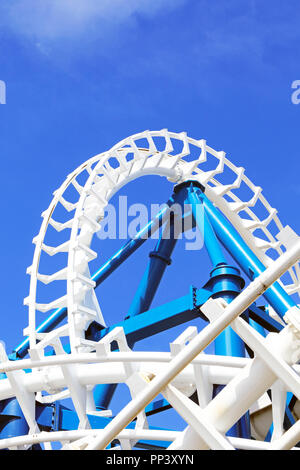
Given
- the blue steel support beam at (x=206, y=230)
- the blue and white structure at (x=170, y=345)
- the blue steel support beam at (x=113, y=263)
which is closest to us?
the blue and white structure at (x=170, y=345)

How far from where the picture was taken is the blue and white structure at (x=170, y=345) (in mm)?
3383

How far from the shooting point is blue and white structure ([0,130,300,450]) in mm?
3383

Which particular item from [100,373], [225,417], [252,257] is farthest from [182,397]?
[252,257]

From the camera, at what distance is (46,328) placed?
34.4ft

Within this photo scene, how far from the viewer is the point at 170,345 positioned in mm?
4836

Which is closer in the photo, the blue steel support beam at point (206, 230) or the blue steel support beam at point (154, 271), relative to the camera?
the blue steel support beam at point (206, 230)

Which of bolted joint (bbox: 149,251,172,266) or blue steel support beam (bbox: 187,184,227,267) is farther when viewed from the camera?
bolted joint (bbox: 149,251,172,266)

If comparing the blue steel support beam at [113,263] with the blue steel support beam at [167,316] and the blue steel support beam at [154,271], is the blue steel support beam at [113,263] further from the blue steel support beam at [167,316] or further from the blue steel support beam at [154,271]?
the blue steel support beam at [167,316]

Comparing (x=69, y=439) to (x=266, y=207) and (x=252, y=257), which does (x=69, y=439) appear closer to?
(x=252, y=257)

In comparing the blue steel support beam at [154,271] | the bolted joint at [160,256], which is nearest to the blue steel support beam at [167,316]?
the blue steel support beam at [154,271]

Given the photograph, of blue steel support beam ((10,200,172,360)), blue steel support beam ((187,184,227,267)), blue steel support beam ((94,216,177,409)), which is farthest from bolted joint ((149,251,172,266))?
blue steel support beam ((187,184,227,267))

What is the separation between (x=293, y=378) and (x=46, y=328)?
25.3ft

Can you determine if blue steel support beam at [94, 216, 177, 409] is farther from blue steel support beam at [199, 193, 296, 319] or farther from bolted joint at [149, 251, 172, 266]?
blue steel support beam at [199, 193, 296, 319]

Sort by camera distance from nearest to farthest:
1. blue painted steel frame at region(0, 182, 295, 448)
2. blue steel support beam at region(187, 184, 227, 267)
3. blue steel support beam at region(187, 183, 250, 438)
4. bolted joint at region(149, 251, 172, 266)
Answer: blue steel support beam at region(187, 183, 250, 438) → blue painted steel frame at region(0, 182, 295, 448) → blue steel support beam at region(187, 184, 227, 267) → bolted joint at region(149, 251, 172, 266)
